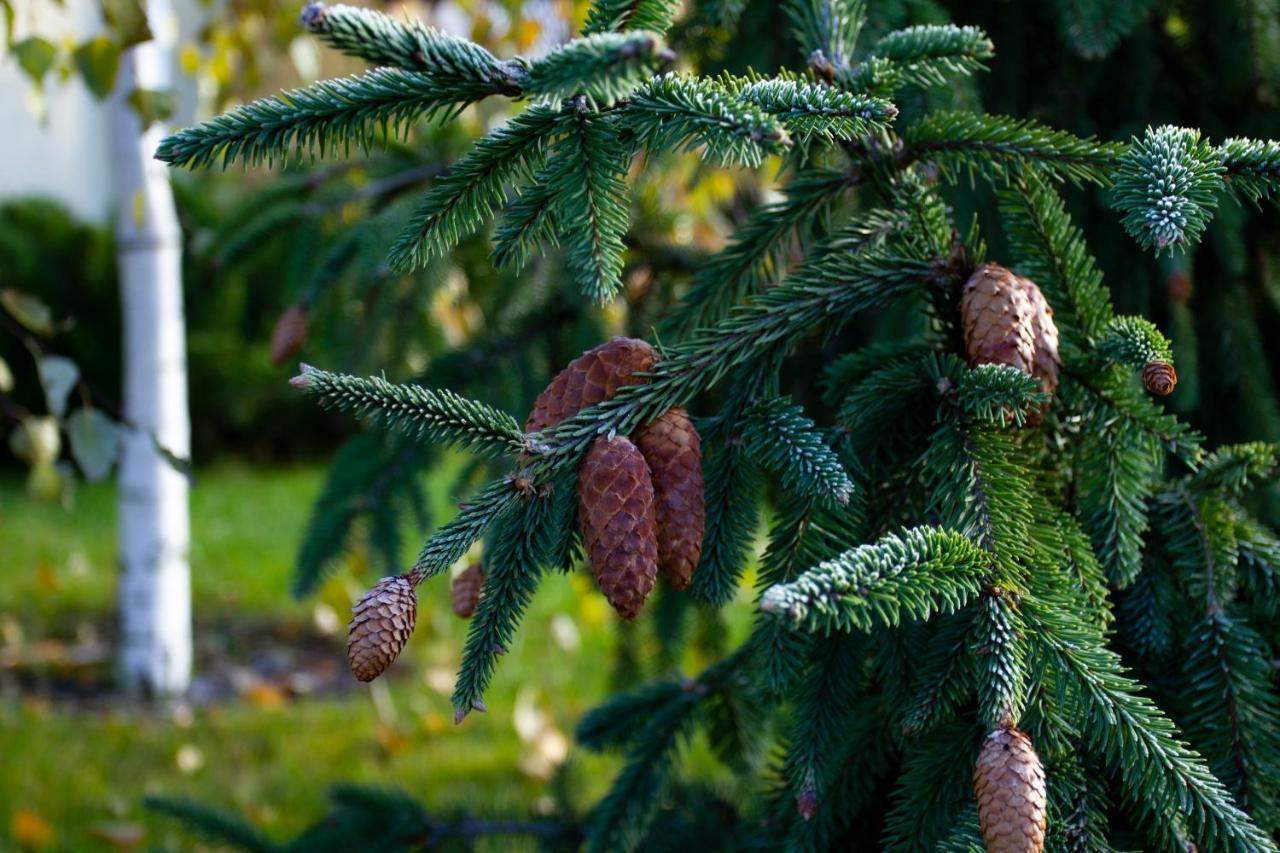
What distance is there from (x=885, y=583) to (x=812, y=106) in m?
0.29

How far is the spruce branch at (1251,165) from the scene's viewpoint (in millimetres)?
709

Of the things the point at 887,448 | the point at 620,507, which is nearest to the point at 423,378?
the point at 887,448

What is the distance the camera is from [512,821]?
5.24ft

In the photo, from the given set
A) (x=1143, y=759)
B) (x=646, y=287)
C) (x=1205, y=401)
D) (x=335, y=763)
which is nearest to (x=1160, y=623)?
(x=1143, y=759)

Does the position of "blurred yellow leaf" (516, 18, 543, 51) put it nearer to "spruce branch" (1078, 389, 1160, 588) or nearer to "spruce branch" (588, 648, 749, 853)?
"spruce branch" (588, 648, 749, 853)

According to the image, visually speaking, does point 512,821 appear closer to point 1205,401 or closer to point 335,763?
point 1205,401

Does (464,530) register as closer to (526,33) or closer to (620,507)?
(620,507)

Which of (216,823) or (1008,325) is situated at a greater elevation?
(1008,325)

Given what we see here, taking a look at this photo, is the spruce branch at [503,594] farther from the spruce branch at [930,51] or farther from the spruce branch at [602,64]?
the spruce branch at [930,51]

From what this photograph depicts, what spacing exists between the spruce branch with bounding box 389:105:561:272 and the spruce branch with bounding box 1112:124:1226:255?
348 millimetres

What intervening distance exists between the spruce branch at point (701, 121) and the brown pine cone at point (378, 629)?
0.30 metres

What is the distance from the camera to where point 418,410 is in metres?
0.70

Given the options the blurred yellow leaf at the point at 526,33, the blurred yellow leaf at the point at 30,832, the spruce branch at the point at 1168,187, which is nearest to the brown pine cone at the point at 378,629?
the spruce branch at the point at 1168,187

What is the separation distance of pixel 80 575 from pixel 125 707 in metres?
1.18
